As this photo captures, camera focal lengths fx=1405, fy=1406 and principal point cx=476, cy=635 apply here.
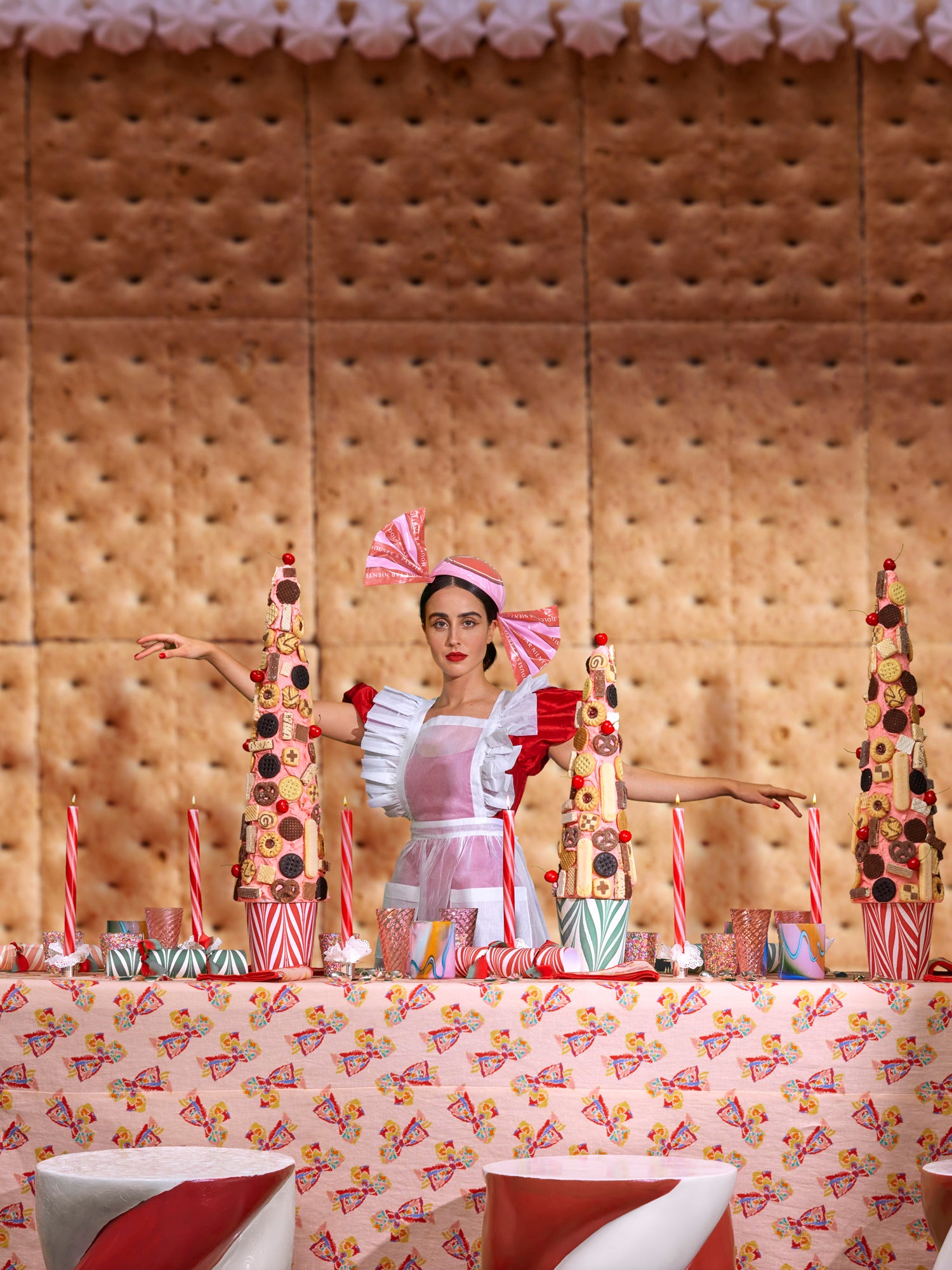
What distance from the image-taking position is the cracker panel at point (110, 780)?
371cm

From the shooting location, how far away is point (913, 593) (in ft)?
12.7

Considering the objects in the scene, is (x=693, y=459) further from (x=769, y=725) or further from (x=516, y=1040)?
(x=516, y=1040)

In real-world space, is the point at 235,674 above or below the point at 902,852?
above

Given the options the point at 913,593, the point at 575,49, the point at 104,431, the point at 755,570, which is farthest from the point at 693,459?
the point at 104,431

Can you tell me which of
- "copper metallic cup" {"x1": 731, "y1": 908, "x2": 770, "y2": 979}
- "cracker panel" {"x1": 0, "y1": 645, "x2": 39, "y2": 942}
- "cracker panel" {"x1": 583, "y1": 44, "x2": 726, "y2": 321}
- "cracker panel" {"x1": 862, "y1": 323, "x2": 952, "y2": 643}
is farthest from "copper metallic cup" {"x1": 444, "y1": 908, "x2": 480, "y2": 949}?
"cracker panel" {"x1": 583, "y1": 44, "x2": 726, "y2": 321}

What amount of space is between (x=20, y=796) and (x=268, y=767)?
181 cm

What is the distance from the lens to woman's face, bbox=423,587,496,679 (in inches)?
111

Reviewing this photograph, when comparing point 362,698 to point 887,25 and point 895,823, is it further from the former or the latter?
point 887,25

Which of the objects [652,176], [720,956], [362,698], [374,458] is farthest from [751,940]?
[652,176]

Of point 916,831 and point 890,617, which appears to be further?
point 890,617

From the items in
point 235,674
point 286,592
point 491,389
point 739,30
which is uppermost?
point 739,30

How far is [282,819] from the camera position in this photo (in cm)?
214

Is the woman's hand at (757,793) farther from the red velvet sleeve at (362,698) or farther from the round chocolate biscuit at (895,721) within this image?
the red velvet sleeve at (362,698)

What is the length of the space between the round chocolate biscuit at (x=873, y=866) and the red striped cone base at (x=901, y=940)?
0.14 ft
